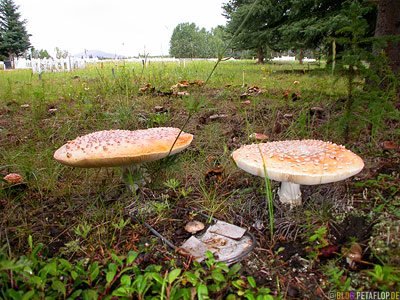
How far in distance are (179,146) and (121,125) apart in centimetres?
172

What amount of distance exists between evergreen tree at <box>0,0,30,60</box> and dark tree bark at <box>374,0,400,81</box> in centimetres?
4258

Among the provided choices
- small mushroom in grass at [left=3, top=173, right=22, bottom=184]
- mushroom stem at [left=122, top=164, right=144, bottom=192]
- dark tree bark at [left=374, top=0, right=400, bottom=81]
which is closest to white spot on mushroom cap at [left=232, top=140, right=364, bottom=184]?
mushroom stem at [left=122, top=164, right=144, bottom=192]

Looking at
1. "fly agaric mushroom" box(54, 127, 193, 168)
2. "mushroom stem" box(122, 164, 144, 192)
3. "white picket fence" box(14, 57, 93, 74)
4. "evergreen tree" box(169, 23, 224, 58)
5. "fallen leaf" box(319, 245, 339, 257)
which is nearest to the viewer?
"fallen leaf" box(319, 245, 339, 257)

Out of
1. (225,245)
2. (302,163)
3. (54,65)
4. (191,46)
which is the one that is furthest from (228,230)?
(54,65)

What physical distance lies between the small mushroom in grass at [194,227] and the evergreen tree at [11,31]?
42.8 metres

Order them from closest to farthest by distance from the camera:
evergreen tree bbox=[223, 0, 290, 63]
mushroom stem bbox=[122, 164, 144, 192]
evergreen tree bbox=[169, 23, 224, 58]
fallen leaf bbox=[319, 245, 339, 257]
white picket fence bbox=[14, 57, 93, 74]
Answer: fallen leaf bbox=[319, 245, 339, 257]
mushroom stem bbox=[122, 164, 144, 192]
evergreen tree bbox=[169, 23, 224, 58]
evergreen tree bbox=[223, 0, 290, 63]
white picket fence bbox=[14, 57, 93, 74]

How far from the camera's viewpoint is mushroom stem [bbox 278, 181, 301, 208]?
6.36 ft

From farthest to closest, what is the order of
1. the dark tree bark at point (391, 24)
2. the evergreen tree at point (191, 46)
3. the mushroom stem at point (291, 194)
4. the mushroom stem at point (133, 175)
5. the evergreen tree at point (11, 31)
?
the evergreen tree at point (11, 31) < the evergreen tree at point (191, 46) < the dark tree bark at point (391, 24) < the mushroom stem at point (133, 175) < the mushroom stem at point (291, 194)

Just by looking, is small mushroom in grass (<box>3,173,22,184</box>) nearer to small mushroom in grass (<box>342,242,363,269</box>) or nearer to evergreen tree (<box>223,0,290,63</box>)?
small mushroom in grass (<box>342,242,363,269</box>)

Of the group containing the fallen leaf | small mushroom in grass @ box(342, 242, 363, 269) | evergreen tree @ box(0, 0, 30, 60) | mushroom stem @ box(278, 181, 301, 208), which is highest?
evergreen tree @ box(0, 0, 30, 60)

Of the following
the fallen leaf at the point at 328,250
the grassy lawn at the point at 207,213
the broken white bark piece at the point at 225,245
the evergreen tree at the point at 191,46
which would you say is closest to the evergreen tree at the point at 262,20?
the evergreen tree at the point at 191,46

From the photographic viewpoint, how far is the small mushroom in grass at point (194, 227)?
1786mm

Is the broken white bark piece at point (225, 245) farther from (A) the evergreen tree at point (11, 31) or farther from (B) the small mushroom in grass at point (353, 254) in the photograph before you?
(A) the evergreen tree at point (11, 31)

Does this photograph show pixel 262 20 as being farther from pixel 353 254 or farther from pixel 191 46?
pixel 353 254
